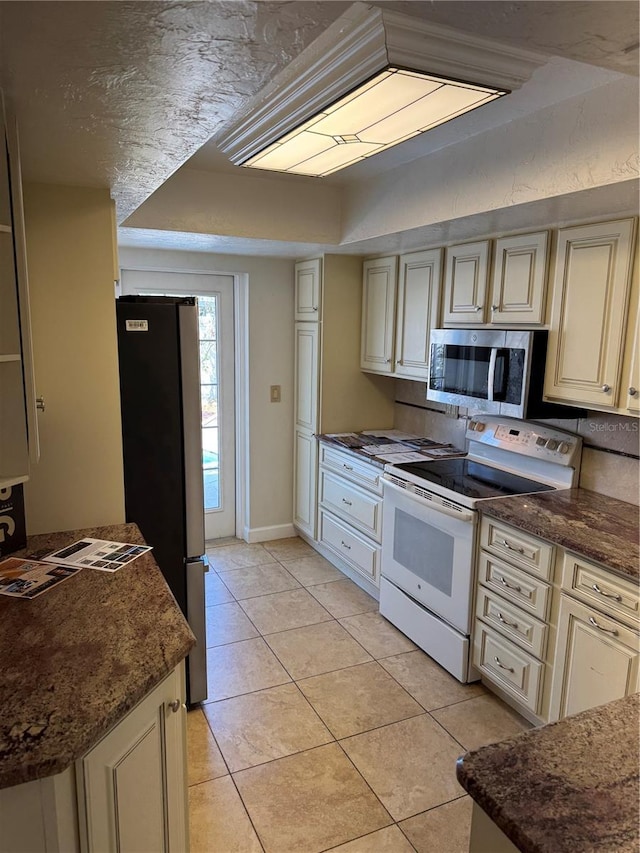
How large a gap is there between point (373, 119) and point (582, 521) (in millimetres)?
1667

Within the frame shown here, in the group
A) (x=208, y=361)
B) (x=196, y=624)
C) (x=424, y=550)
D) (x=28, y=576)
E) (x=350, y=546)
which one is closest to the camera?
(x=28, y=576)

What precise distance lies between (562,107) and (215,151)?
1.52 m

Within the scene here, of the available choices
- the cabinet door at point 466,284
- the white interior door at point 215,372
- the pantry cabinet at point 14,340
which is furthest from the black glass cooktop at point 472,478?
the pantry cabinet at point 14,340

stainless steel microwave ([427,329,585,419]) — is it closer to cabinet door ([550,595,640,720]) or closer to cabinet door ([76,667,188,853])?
cabinet door ([550,595,640,720])

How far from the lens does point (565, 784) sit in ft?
3.02

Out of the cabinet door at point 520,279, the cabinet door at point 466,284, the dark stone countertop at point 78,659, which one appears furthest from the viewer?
the cabinet door at point 466,284

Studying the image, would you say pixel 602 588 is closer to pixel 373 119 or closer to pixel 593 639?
pixel 593 639

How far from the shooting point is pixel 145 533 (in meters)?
2.39

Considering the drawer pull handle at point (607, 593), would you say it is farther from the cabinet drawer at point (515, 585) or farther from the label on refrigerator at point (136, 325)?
the label on refrigerator at point (136, 325)

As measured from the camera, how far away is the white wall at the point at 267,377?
4.08 m

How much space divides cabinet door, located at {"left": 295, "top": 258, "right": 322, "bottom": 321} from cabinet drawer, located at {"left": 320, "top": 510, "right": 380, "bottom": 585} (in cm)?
142

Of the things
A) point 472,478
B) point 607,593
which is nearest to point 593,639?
point 607,593

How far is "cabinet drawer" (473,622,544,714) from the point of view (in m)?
2.33

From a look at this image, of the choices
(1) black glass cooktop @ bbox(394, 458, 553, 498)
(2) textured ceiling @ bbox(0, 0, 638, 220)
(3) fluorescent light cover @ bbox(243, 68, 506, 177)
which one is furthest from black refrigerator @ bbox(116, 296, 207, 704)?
(1) black glass cooktop @ bbox(394, 458, 553, 498)
